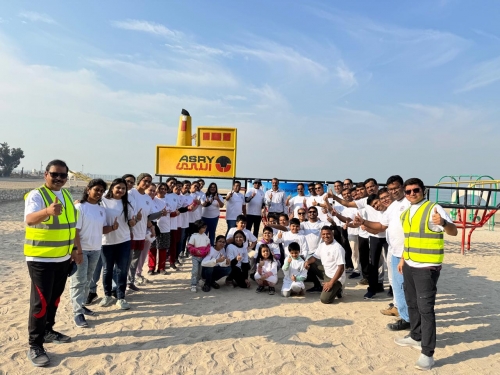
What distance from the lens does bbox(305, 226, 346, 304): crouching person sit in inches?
209

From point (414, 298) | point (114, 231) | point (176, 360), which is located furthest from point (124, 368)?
point (414, 298)

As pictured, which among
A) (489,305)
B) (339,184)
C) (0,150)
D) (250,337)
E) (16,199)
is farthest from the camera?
(0,150)

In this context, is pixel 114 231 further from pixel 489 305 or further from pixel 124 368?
pixel 489 305

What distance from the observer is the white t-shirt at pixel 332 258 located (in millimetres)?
5469

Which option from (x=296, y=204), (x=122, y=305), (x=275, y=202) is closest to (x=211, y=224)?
(x=275, y=202)

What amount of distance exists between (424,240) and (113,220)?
147 inches

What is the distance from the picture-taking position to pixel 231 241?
6.49 metres

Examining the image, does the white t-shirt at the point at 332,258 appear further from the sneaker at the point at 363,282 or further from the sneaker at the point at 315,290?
the sneaker at the point at 363,282

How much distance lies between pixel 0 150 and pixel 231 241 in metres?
71.2

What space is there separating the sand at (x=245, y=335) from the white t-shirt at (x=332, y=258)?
477 millimetres

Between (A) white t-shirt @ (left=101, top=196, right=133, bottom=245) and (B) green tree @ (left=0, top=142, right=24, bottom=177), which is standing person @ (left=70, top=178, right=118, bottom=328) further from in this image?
(B) green tree @ (left=0, top=142, right=24, bottom=177)

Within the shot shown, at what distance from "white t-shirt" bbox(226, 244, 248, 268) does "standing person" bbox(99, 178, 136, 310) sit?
6.55ft

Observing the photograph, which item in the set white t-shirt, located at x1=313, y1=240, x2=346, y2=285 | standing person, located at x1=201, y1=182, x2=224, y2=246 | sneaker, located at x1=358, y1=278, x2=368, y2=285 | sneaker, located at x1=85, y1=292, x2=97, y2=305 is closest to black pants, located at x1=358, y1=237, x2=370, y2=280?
sneaker, located at x1=358, y1=278, x2=368, y2=285

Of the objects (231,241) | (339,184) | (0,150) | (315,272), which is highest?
(0,150)
